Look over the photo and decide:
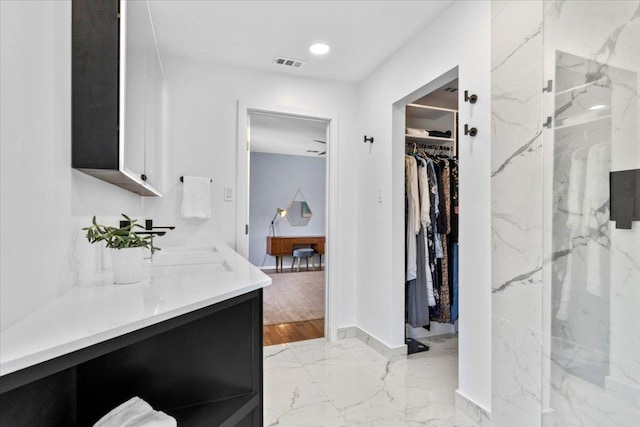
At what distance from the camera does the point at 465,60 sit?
191cm

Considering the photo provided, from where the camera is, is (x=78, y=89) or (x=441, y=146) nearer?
(x=78, y=89)

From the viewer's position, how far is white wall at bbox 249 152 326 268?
21.9 feet

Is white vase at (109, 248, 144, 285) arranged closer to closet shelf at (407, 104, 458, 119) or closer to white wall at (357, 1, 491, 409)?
white wall at (357, 1, 491, 409)

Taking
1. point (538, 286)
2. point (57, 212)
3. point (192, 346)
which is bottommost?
point (192, 346)

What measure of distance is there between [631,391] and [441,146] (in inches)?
95.2

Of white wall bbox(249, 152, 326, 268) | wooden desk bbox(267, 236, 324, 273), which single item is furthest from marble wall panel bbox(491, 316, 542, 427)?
white wall bbox(249, 152, 326, 268)

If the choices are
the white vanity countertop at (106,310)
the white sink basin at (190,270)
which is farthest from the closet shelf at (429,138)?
the white vanity countertop at (106,310)

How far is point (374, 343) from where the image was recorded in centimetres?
283

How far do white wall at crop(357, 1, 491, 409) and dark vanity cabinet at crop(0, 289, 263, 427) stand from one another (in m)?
1.25

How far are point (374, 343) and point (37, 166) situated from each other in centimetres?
256

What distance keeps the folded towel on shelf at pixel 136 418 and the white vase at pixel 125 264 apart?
0.34 m

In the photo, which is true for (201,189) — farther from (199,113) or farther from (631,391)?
(631,391)

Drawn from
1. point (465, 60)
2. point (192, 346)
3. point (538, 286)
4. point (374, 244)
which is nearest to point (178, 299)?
point (192, 346)

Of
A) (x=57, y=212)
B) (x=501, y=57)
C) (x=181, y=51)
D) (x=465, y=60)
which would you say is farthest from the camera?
(x=181, y=51)
